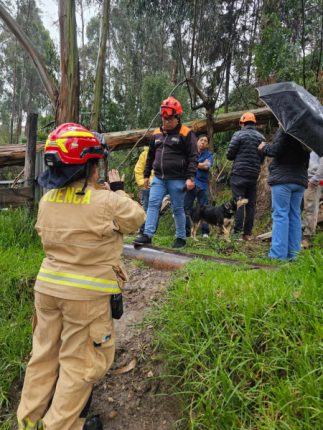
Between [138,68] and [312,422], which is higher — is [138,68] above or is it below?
above

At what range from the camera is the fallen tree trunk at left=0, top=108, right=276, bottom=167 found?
6.58m

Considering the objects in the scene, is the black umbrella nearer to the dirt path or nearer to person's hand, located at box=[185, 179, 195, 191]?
person's hand, located at box=[185, 179, 195, 191]

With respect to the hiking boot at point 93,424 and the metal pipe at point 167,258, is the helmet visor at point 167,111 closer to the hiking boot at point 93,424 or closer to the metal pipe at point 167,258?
the metal pipe at point 167,258

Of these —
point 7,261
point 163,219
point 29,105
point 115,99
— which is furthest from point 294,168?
point 29,105

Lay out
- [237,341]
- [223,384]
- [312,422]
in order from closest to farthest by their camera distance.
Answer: [312,422], [223,384], [237,341]

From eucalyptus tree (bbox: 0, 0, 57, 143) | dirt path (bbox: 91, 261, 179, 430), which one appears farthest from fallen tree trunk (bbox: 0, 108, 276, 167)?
eucalyptus tree (bbox: 0, 0, 57, 143)

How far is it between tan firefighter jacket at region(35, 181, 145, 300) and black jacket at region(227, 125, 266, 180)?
4055mm

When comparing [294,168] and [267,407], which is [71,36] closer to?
[294,168]

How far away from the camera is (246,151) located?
602 cm

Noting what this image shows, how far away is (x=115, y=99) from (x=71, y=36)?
1257cm

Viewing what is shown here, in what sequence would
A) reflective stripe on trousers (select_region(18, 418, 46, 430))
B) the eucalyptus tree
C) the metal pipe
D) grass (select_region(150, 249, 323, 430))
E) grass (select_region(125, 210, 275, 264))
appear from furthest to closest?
1. the eucalyptus tree
2. grass (select_region(125, 210, 275, 264))
3. the metal pipe
4. reflective stripe on trousers (select_region(18, 418, 46, 430))
5. grass (select_region(150, 249, 323, 430))

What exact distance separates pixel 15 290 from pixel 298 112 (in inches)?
146

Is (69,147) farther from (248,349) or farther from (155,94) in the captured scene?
(155,94)

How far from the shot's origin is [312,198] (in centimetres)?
592
